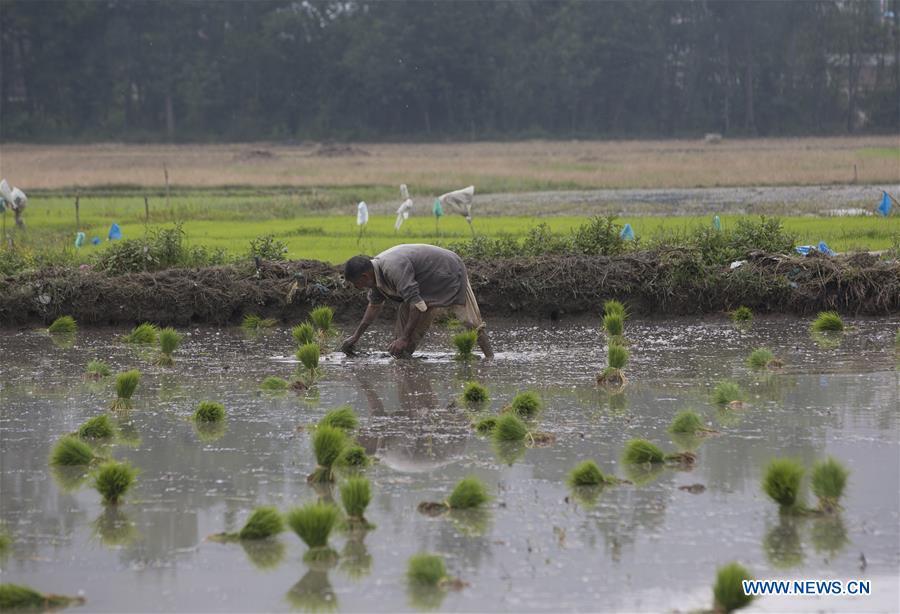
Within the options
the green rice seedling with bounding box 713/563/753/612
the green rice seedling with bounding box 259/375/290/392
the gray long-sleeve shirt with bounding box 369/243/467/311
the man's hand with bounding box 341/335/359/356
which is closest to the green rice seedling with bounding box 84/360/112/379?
the green rice seedling with bounding box 259/375/290/392

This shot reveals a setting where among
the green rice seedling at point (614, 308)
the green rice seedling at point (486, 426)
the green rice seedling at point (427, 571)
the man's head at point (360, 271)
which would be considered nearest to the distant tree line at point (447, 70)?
the green rice seedling at point (614, 308)

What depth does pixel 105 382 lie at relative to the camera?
9.37 metres

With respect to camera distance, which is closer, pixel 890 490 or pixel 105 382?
pixel 890 490

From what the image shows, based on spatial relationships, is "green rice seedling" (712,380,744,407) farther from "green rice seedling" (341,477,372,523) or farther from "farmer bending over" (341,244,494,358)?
"green rice seedling" (341,477,372,523)

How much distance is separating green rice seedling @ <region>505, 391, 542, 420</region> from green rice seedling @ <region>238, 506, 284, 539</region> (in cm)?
253

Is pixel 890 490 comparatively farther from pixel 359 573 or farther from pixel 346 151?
pixel 346 151

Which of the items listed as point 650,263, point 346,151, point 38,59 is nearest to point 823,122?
point 346,151

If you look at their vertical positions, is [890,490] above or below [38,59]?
below

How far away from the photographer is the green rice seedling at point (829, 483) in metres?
5.71

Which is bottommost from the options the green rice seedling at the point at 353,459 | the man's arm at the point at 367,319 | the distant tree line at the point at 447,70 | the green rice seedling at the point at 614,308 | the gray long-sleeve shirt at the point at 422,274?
the green rice seedling at the point at 353,459

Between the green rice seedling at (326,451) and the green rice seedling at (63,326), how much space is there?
576 centimetres

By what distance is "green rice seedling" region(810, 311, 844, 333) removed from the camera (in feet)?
35.9

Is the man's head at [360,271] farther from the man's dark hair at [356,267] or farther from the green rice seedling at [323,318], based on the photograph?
the green rice seedling at [323,318]

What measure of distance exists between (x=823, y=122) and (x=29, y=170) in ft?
133
